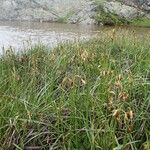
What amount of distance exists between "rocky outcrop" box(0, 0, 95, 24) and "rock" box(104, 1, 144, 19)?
1.80 ft

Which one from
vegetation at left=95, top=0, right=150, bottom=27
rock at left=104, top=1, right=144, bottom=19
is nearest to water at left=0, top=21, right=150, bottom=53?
vegetation at left=95, top=0, right=150, bottom=27

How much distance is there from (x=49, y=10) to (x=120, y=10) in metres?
2.49

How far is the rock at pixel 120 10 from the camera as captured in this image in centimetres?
1827

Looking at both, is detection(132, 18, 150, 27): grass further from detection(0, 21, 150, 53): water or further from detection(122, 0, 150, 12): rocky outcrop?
detection(0, 21, 150, 53): water

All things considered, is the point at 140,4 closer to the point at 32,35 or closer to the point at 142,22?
the point at 142,22

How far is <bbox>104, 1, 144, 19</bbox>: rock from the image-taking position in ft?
59.9

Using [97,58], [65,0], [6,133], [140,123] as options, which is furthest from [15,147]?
[65,0]

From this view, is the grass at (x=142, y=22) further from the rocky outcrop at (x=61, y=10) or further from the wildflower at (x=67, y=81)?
the wildflower at (x=67, y=81)

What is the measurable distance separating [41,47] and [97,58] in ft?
4.99

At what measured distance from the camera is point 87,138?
3.79 m

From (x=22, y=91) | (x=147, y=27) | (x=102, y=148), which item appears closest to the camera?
(x=102, y=148)

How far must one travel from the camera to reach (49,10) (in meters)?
18.0

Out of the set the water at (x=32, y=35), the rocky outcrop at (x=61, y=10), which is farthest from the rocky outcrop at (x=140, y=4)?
the water at (x=32, y=35)

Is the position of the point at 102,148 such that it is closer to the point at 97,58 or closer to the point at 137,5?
the point at 97,58
